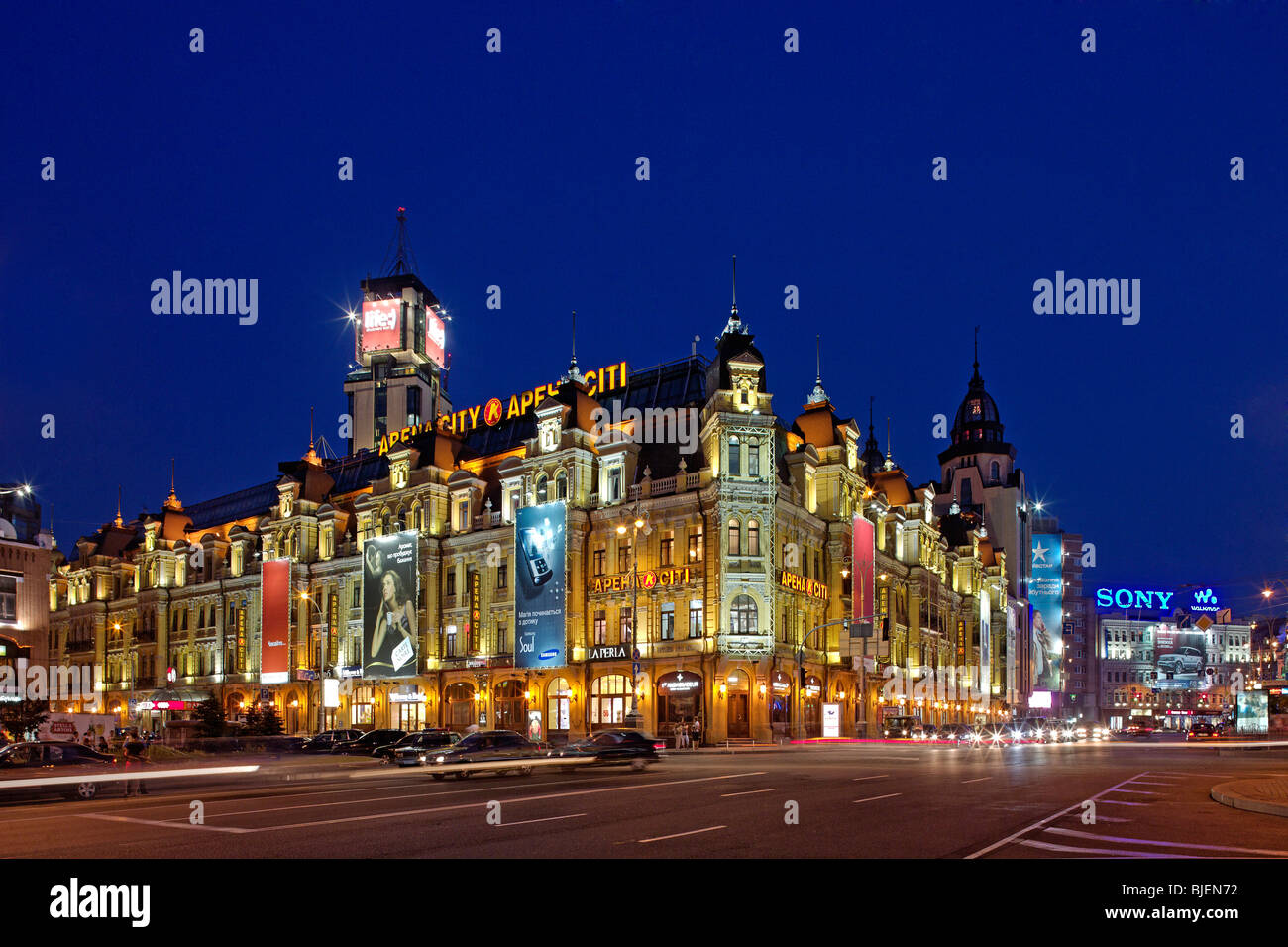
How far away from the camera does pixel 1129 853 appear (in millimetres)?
12859

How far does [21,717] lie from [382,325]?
91.2m

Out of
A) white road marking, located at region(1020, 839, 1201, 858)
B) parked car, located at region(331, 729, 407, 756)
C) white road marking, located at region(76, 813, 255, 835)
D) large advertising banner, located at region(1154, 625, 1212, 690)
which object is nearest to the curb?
white road marking, located at region(1020, 839, 1201, 858)

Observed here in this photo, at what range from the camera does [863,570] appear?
224 ft

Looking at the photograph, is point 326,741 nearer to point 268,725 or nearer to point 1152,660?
point 268,725

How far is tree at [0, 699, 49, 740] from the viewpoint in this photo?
4688 centimetres

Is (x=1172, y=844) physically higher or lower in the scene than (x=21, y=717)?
higher

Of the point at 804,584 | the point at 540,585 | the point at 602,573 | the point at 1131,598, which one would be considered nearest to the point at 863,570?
the point at 804,584

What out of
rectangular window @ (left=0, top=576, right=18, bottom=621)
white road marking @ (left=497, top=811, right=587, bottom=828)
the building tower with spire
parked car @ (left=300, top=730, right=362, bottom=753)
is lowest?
parked car @ (left=300, top=730, right=362, bottom=753)

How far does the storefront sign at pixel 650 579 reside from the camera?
59391 mm

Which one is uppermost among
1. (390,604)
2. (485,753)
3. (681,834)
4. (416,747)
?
(390,604)

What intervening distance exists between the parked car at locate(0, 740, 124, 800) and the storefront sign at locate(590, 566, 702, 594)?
3286 cm

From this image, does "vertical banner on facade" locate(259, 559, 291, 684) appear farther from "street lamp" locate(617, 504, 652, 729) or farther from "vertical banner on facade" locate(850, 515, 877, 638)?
"vertical banner on facade" locate(850, 515, 877, 638)

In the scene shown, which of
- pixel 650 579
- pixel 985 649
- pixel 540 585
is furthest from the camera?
pixel 985 649
